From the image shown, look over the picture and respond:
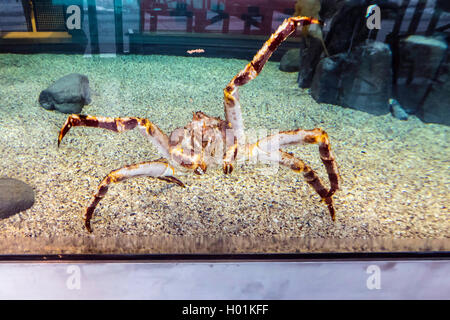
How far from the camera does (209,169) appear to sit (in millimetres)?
1742

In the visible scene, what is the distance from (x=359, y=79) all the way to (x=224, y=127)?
1.86 metres

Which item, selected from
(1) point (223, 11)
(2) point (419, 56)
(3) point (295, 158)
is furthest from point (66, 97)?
(2) point (419, 56)

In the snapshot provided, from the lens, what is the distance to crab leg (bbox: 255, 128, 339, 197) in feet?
4.04

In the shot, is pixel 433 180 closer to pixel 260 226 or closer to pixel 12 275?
pixel 260 226

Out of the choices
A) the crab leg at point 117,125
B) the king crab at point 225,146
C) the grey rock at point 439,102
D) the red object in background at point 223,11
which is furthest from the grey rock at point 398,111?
the crab leg at point 117,125

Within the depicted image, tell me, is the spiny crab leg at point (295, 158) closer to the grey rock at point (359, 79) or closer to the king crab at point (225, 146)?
the king crab at point (225, 146)

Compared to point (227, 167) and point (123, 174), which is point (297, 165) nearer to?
point (227, 167)

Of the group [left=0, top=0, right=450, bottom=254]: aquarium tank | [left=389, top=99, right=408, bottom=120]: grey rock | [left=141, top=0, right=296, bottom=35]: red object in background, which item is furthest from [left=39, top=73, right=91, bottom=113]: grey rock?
[left=389, top=99, right=408, bottom=120]: grey rock

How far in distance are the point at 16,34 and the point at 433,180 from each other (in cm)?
344

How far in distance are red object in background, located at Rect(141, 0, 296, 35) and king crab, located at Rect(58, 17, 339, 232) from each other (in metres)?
0.90

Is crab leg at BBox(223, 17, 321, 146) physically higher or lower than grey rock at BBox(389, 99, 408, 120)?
higher

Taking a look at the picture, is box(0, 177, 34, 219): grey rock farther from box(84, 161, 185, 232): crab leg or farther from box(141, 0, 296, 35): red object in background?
box(141, 0, 296, 35): red object in background

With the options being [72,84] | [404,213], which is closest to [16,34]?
[72,84]

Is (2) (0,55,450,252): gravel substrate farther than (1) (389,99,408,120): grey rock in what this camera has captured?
No
